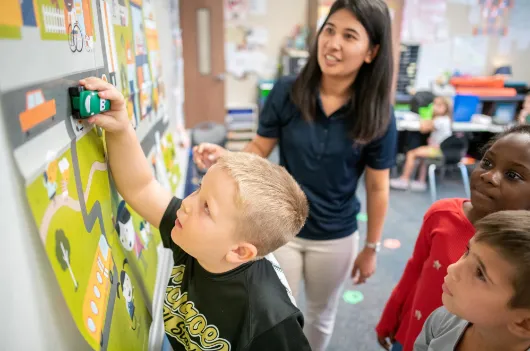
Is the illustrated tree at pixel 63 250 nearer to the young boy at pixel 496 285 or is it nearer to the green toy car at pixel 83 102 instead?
the green toy car at pixel 83 102

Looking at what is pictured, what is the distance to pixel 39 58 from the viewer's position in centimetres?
49

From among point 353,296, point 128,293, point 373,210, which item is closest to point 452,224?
point 373,210

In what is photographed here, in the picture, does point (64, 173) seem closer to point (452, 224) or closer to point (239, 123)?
point (452, 224)

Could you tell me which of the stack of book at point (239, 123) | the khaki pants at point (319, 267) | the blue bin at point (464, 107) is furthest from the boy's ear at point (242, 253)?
the blue bin at point (464, 107)

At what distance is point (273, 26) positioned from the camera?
4762 mm

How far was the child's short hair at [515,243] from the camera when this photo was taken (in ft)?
2.07

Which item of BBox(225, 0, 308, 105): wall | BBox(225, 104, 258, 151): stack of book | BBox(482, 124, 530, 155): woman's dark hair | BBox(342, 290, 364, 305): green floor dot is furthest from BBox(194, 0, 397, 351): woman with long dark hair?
BBox(225, 0, 308, 105): wall

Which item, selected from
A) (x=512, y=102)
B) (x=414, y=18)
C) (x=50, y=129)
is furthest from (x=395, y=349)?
(x=414, y=18)

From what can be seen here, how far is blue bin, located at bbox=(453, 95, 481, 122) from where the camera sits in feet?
13.9

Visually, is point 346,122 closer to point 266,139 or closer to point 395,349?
point 266,139

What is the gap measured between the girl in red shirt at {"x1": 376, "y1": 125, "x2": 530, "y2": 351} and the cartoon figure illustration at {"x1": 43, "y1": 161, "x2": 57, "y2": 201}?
88 centimetres

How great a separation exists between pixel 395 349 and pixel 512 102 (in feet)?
14.5

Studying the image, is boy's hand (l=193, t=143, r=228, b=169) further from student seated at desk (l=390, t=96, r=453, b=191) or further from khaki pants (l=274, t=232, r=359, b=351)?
student seated at desk (l=390, t=96, r=453, b=191)

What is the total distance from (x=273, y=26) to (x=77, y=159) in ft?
15.1
